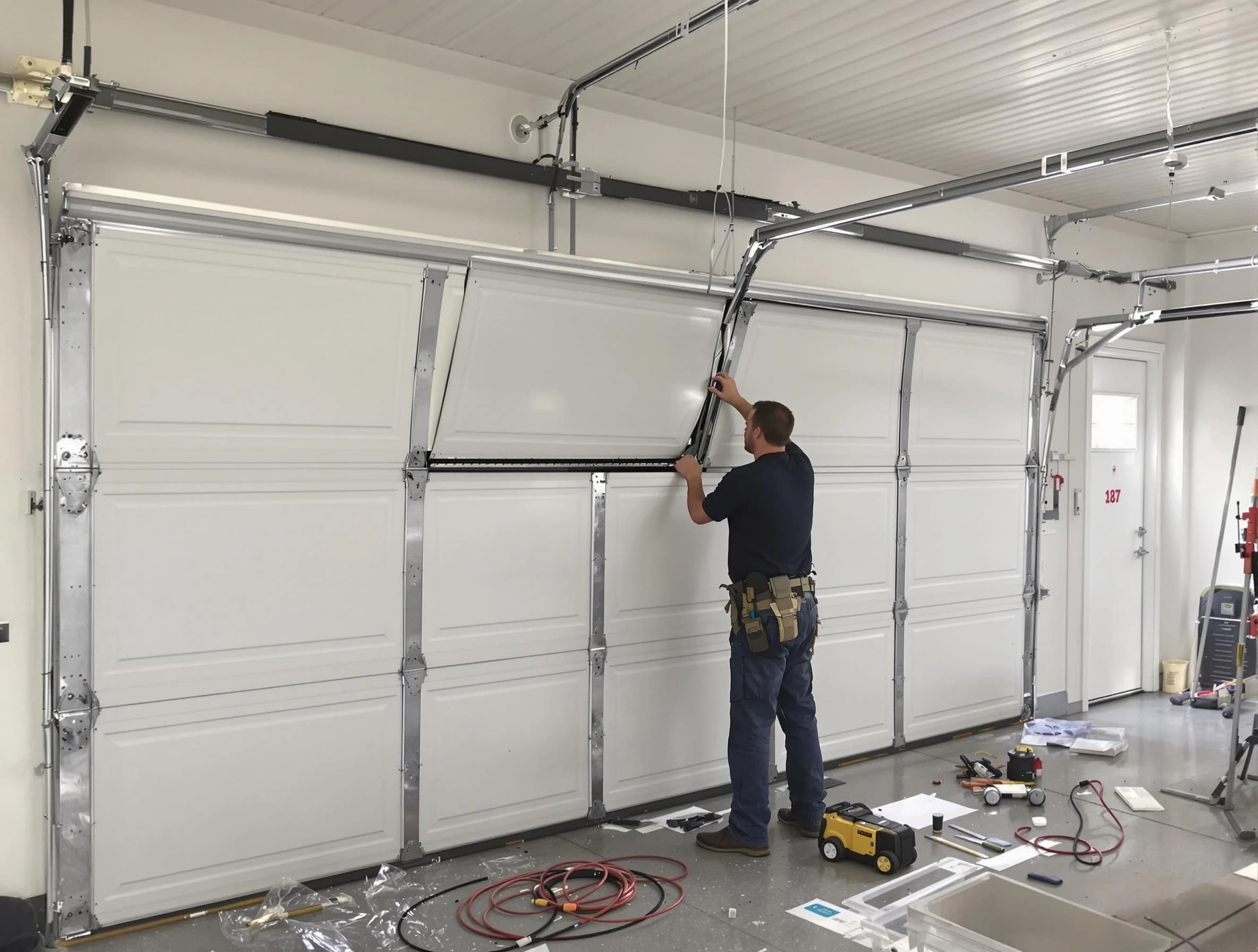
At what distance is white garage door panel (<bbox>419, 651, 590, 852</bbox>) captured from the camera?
371 centimetres

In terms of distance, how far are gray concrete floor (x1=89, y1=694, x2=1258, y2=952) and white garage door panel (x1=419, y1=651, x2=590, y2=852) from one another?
127mm

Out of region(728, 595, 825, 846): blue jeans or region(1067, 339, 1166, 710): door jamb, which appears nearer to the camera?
region(728, 595, 825, 846): blue jeans

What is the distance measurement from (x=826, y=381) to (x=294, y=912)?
3.17m

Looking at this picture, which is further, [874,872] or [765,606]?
[765,606]

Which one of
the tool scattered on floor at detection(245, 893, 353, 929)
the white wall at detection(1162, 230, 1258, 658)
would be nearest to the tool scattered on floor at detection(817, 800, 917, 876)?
the tool scattered on floor at detection(245, 893, 353, 929)

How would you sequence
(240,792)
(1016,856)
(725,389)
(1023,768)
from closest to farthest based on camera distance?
(240,792), (1016,856), (725,389), (1023,768)

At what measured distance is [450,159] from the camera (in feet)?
12.1

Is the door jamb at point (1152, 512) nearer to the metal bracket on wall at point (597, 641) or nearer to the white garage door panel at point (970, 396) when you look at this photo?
the white garage door panel at point (970, 396)

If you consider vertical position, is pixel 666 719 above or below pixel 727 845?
above

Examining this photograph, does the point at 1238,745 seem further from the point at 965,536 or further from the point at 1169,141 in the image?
the point at 1169,141

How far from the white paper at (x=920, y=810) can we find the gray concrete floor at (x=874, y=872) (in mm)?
71

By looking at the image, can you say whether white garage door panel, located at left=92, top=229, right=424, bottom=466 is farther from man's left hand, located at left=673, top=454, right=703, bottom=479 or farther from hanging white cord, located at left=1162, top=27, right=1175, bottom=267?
hanging white cord, located at left=1162, top=27, right=1175, bottom=267

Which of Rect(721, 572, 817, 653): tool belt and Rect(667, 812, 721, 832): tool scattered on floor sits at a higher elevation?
Rect(721, 572, 817, 653): tool belt

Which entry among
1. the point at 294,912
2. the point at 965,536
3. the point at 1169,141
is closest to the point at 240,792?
the point at 294,912
